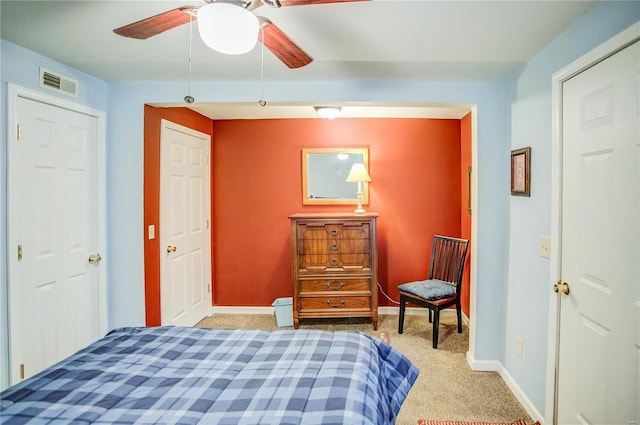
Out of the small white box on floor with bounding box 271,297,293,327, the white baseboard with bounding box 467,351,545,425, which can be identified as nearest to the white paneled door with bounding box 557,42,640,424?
the white baseboard with bounding box 467,351,545,425

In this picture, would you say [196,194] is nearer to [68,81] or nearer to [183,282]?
[183,282]

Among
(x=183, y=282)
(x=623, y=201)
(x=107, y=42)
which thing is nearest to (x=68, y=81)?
(x=107, y=42)

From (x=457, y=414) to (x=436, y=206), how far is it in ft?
7.45

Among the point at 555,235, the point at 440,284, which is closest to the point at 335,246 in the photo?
the point at 440,284

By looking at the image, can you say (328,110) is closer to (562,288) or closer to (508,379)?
(562,288)

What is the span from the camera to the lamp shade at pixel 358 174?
3.71 metres

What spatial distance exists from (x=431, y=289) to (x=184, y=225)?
248cm

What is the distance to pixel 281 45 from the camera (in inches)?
62.6

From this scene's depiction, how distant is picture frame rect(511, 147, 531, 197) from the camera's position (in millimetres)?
2215

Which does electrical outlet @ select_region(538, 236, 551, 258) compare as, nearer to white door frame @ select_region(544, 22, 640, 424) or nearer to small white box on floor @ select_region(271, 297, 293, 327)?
white door frame @ select_region(544, 22, 640, 424)

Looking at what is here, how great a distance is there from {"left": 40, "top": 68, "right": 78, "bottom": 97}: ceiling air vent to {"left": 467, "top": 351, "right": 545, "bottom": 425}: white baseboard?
11.6 feet

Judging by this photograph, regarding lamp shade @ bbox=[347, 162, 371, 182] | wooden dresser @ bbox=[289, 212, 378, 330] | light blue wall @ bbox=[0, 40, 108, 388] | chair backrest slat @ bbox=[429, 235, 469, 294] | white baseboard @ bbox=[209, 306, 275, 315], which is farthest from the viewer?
white baseboard @ bbox=[209, 306, 275, 315]

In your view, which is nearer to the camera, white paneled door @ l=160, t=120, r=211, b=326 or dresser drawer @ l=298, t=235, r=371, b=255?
white paneled door @ l=160, t=120, r=211, b=326

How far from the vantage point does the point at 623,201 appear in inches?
56.1
